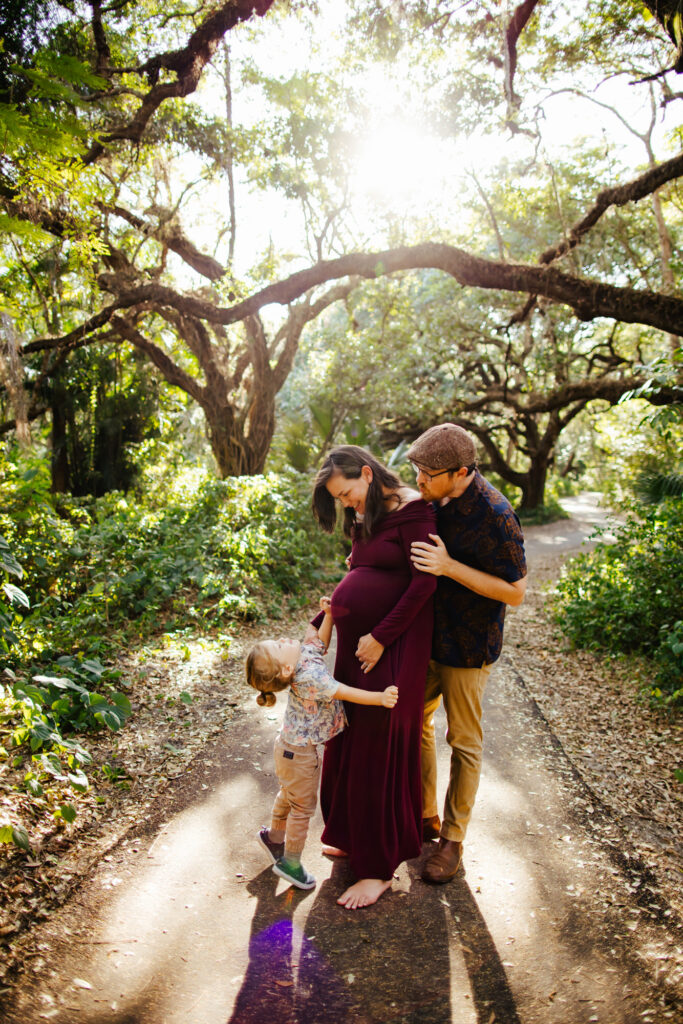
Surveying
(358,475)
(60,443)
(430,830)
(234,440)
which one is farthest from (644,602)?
(60,443)

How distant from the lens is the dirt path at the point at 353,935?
1.97 m

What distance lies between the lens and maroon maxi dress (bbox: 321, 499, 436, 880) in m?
2.45

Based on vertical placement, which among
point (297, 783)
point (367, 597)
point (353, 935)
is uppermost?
point (367, 597)

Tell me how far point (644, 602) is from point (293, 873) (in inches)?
153

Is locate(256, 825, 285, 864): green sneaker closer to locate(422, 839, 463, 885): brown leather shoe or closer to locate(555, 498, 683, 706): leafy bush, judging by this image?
locate(422, 839, 463, 885): brown leather shoe

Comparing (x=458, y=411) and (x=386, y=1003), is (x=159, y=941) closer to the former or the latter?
(x=386, y=1003)

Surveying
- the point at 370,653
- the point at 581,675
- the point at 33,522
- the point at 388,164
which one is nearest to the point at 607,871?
the point at 370,653

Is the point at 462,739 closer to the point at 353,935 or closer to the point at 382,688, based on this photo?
the point at 382,688

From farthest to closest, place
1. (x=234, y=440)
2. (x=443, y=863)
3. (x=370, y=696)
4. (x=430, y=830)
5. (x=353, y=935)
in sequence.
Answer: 1. (x=234, y=440)
2. (x=430, y=830)
3. (x=443, y=863)
4. (x=370, y=696)
5. (x=353, y=935)

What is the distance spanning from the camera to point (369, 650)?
2428 mm

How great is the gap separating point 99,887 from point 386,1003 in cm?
125

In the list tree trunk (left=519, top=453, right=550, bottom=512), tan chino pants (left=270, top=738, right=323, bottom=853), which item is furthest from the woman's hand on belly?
tree trunk (left=519, top=453, right=550, bottom=512)

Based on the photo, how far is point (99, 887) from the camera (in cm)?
248

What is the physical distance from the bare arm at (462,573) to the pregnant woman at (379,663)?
0.17 ft
